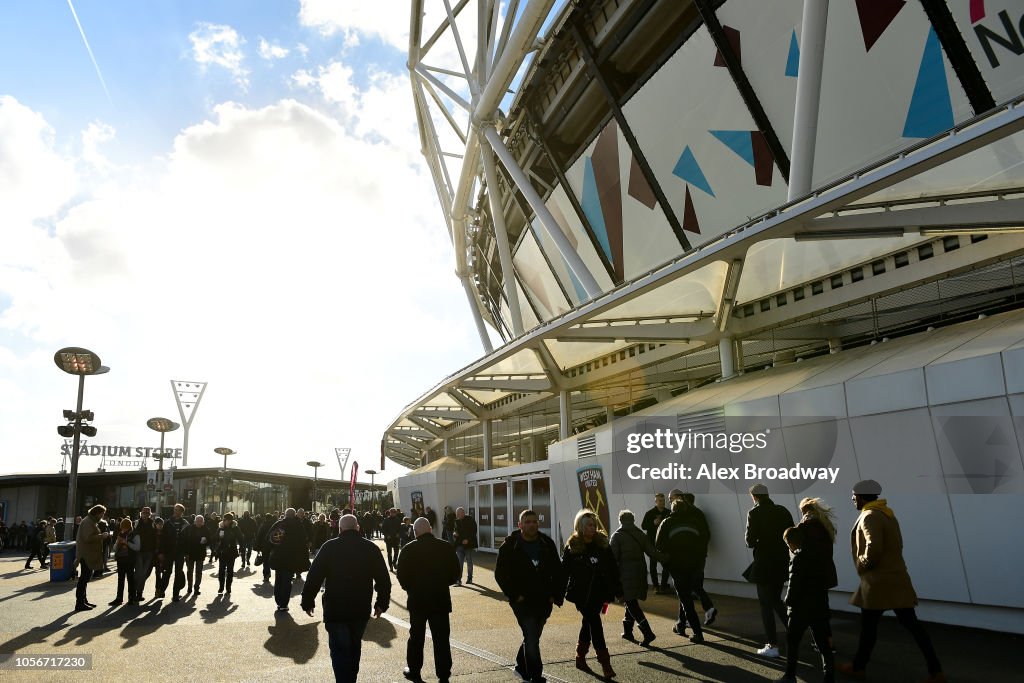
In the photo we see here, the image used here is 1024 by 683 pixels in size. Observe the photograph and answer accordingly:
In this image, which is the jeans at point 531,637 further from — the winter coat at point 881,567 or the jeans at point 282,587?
the jeans at point 282,587

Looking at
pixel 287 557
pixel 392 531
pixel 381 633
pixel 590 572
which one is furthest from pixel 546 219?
pixel 590 572

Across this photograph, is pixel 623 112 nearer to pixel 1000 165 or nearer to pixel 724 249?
pixel 724 249

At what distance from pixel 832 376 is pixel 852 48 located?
5427mm

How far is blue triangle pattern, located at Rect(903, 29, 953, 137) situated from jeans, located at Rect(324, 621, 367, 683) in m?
10.8

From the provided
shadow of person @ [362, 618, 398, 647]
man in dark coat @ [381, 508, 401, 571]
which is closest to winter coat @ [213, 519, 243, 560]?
man in dark coat @ [381, 508, 401, 571]

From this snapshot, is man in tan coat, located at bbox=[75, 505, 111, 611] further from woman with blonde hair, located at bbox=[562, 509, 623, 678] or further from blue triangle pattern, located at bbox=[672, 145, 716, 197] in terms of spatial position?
blue triangle pattern, located at bbox=[672, 145, 716, 197]

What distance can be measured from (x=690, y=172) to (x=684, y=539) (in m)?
9.26

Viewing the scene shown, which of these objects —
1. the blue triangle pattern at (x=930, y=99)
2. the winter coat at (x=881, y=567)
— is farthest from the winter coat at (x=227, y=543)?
the blue triangle pattern at (x=930, y=99)

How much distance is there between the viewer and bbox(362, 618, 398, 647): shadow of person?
8.61m

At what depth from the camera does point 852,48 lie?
1150cm

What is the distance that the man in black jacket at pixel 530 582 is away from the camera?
608cm

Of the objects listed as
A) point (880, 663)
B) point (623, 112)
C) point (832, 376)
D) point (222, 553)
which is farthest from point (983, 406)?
point (222, 553)

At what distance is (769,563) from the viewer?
23.1 feet

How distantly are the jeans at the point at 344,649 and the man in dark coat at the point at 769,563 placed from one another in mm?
3845
